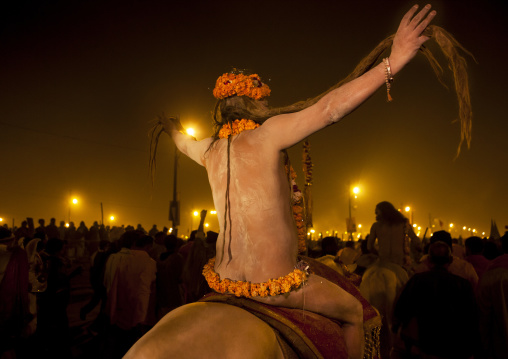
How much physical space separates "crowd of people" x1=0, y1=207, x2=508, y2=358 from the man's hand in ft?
7.56

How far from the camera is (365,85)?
261 centimetres

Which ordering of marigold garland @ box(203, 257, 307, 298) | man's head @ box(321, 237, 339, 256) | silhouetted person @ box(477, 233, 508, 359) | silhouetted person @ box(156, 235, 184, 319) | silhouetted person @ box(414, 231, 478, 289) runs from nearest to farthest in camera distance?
marigold garland @ box(203, 257, 307, 298) → silhouetted person @ box(477, 233, 508, 359) → silhouetted person @ box(414, 231, 478, 289) → silhouetted person @ box(156, 235, 184, 319) → man's head @ box(321, 237, 339, 256)

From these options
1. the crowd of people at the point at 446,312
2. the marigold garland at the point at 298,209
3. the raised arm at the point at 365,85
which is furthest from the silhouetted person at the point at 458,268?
the raised arm at the point at 365,85

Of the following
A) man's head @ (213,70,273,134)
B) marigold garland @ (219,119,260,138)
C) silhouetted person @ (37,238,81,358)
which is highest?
man's head @ (213,70,273,134)

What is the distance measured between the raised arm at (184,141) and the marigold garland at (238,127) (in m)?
0.30

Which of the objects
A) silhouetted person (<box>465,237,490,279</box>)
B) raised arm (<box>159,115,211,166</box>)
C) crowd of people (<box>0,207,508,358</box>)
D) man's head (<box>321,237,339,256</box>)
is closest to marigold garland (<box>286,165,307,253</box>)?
raised arm (<box>159,115,211,166</box>)

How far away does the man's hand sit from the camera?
256cm

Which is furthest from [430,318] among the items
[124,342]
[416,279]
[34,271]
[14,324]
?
[34,271]

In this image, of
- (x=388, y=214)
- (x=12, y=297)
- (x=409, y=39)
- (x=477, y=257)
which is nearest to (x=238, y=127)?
(x=409, y=39)

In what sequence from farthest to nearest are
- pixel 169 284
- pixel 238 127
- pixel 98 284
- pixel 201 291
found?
pixel 169 284 < pixel 98 284 < pixel 201 291 < pixel 238 127

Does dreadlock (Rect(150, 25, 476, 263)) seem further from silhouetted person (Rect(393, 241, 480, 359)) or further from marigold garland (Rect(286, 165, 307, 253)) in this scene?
silhouetted person (Rect(393, 241, 480, 359))

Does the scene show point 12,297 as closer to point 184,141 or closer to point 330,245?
point 184,141

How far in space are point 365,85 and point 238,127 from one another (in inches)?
41.2

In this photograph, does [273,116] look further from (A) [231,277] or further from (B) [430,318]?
(B) [430,318]
